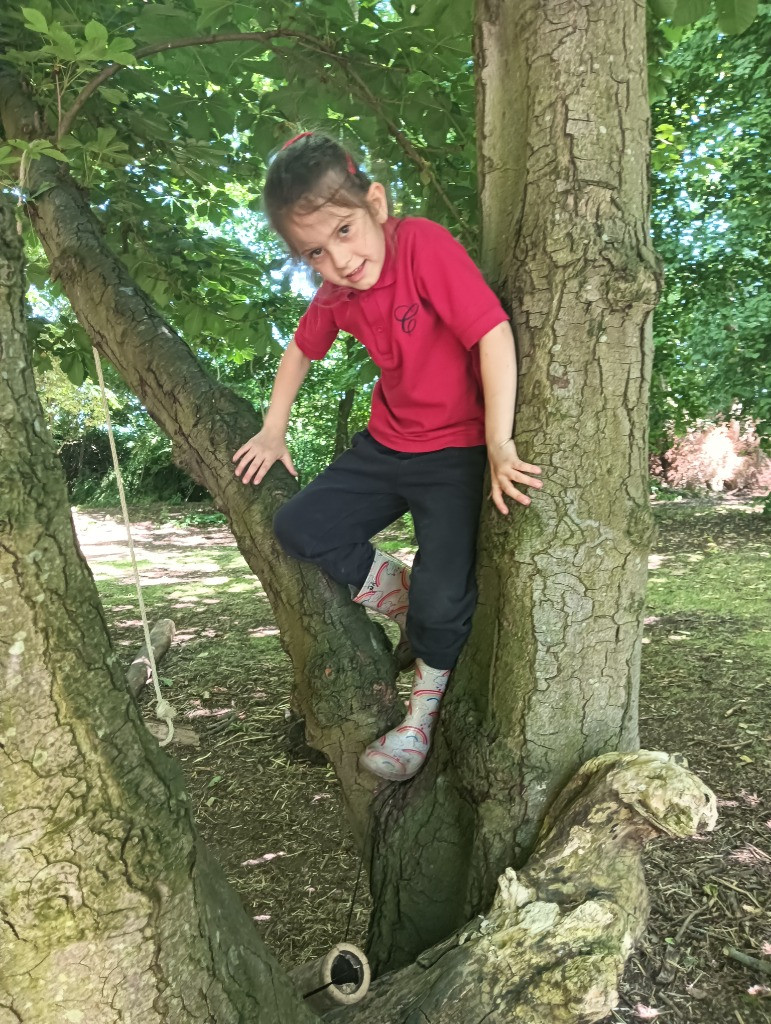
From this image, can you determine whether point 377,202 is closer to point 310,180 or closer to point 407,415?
point 310,180

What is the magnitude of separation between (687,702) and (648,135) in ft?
11.0

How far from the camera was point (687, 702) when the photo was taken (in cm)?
412

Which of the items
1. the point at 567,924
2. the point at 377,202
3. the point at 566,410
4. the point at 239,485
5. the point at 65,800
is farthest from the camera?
the point at 239,485

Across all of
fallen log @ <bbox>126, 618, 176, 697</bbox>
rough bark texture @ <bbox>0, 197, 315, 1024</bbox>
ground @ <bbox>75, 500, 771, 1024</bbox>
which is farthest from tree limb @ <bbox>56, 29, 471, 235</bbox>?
fallen log @ <bbox>126, 618, 176, 697</bbox>

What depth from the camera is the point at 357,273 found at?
1812mm

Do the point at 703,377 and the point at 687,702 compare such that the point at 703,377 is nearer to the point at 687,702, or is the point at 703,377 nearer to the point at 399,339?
the point at 687,702

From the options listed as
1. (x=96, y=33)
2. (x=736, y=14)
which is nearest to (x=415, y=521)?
(x=96, y=33)

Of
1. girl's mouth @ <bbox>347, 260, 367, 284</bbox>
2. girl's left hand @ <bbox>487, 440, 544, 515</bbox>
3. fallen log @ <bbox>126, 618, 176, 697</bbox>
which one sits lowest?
fallen log @ <bbox>126, 618, 176, 697</bbox>

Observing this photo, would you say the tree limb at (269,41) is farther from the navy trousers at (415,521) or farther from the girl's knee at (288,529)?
the girl's knee at (288,529)

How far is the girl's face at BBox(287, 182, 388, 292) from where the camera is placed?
69.2 inches

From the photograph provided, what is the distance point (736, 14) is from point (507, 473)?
4.70 feet

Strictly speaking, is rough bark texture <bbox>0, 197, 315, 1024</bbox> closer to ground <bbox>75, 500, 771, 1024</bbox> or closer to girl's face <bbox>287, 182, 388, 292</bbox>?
girl's face <bbox>287, 182, 388, 292</bbox>

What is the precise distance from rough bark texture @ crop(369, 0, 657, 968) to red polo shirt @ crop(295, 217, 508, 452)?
138 millimetres

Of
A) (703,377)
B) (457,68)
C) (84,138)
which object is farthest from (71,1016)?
(703,377)
